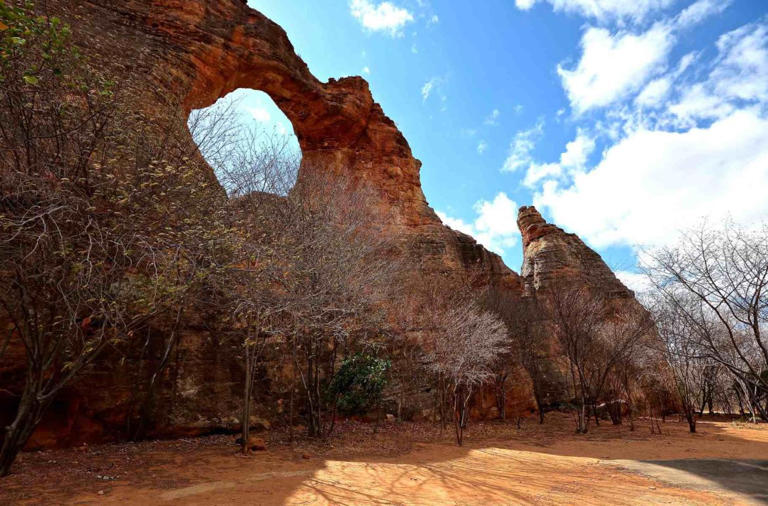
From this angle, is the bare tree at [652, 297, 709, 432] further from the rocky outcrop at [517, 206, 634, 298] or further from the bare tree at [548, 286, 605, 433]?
the rocky outcrop at [517, 206, 634, 298]

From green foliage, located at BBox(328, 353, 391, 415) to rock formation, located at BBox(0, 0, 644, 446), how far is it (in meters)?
3.44

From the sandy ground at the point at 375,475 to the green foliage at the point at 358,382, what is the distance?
66.9 inches

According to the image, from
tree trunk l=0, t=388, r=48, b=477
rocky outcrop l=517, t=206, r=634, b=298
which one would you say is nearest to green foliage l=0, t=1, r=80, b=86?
tree trunk l=0, t=388, r=48, b=477

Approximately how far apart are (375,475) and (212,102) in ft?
58.6

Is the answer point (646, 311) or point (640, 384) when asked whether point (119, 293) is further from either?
point (640, 384)

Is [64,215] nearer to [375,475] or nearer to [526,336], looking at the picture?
[375,475]

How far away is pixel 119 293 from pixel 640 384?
90.5 ft

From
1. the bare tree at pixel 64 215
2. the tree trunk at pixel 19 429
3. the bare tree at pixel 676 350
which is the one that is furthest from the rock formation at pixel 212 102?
the bare tree at pixel 676 350

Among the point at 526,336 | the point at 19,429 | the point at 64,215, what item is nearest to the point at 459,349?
the point at 526,336

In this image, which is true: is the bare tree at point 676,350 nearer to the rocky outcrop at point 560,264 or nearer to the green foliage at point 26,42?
the rocky outcrop at point 560,264

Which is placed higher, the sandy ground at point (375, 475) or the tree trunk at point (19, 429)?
the tree trunk at point (19, 429)

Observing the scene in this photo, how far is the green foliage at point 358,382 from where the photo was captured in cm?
1341

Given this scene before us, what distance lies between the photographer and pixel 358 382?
535 inches

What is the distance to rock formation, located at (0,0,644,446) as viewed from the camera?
10312 millimetres
